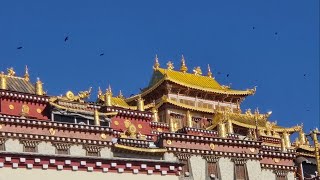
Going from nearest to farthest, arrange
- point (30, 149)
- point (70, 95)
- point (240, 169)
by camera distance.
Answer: point (30, 149) < point (240, 169) < point (70, 95)

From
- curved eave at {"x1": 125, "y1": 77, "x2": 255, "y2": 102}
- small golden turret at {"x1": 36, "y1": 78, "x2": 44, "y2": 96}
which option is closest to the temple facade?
small golden turret at {"x1": 36, "y1": 78, "x2": 44, "y2": 96}

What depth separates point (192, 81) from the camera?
251 ft

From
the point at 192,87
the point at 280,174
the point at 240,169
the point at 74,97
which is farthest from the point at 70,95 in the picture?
the point at 192,87

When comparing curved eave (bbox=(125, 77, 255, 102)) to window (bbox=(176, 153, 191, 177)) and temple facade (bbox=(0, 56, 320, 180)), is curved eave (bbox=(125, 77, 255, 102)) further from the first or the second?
window (bbox=(176, 153, 191, 177))

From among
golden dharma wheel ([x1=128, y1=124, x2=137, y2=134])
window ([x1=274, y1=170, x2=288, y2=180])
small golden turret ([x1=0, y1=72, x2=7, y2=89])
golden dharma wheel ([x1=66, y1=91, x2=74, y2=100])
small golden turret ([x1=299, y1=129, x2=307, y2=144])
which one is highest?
small golden turret ([x1=0, y1=72, x2=7, y2=89])

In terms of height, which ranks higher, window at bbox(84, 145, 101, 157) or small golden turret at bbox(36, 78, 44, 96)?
small golden turret at bbox(36, 78, 44, 96)

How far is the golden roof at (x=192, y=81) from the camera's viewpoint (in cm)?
7353

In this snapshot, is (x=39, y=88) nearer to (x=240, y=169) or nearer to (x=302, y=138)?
(x=240, y=169)

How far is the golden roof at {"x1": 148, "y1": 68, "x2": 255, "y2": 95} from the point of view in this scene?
73525 millimetres

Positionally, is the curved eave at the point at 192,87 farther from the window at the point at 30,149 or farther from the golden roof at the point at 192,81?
the window at the point at 30,149

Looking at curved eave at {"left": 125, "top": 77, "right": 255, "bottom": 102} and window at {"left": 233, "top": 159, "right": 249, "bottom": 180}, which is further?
curved eave at {"left": 125, "top": 77, "right": 255, "bottom": 102}

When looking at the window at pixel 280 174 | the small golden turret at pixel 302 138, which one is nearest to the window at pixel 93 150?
the window at pixel 280 174

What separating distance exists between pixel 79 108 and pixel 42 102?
9.53 feet

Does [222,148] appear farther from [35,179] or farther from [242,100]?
[242,100]
